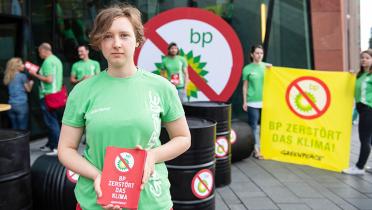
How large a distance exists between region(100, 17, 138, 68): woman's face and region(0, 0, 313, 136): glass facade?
674cm

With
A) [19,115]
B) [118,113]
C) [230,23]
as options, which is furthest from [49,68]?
[118,113]

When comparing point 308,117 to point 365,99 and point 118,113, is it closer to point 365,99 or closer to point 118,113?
point 365,99

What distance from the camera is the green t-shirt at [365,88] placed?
5066 millimetres

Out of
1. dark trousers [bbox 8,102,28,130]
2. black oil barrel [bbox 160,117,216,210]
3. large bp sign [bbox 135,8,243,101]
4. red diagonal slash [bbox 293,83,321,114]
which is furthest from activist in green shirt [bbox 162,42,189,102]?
black oil barrel [bbox 160,117,216,210]

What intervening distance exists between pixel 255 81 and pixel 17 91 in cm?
370

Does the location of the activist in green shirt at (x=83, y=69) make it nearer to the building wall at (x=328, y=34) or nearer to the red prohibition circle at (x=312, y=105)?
the red prohibition circle at (x=312, y=105)

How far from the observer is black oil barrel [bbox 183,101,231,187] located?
15.1ft

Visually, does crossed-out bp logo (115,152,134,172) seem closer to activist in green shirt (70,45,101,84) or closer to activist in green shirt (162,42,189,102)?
activist in green shirt (70,45,101,84)

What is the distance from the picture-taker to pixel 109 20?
4.67 feet

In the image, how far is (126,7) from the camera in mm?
1498

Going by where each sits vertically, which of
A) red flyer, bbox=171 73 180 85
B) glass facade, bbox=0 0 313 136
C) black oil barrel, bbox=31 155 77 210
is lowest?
black oil barrel, bbox=31 155 77 210

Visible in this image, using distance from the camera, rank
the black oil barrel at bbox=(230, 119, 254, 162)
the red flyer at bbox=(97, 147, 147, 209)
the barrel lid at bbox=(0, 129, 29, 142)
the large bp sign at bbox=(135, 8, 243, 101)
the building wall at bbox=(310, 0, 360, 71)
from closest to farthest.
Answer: the red flyer at bbox=(97, 147, 147, 209) < the barrel lid at bbox=(0, 129, 29, 142) < the black oil barrel at bbox=(230, 119, 254, 162) < the large bp sign at bbox=(135, 8, 243, 101) < the building wall at bbox=(310, 0, 360, 71)

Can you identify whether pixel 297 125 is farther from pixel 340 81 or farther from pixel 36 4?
pixel 36 4

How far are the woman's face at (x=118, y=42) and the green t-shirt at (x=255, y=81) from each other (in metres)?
4.85
